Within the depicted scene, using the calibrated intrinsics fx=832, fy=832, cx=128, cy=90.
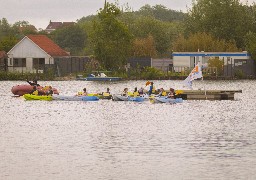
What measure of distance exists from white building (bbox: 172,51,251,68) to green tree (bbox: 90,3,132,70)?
7.73m

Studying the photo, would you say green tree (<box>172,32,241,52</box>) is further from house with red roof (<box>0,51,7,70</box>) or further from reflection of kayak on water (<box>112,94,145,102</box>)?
reflection of kayak on water (<box>112,94,145,102</box>)

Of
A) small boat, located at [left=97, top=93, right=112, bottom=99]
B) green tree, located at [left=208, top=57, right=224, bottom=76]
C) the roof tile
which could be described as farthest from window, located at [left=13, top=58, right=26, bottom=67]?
small boat, located at [left=97, top=93, right=112, bottom=99]

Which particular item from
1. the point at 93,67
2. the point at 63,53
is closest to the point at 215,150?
the point at 93,67

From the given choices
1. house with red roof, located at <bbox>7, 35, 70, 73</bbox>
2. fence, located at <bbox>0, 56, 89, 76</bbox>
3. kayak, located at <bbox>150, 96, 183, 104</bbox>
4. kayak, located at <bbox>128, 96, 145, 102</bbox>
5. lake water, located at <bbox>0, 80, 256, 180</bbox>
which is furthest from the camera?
house with red roof, located at <bbox>7, 35, 70, 73</bbox>

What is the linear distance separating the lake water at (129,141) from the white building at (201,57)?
44.6 meters

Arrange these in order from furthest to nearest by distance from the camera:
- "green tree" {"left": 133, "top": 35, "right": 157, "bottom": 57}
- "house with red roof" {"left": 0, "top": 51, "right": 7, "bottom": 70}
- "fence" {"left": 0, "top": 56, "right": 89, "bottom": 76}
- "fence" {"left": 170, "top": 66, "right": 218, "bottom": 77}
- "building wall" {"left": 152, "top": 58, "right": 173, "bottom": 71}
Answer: "green tree" {"left": 133, "top": 35, "right": 157, "bottom": 57}
"building wall" {"left": 152, "top": 58, "right": 173, "bottom": 71}
"house with red roof" {"left": 0, "top": 51, "right": 7, "bottom": 70}
"fence" {"left": 0, "top": 56, "right": 89, "bottom": 76}
"fence" {"left": 170, "top": 66, "right": 218, "bottom": 77}

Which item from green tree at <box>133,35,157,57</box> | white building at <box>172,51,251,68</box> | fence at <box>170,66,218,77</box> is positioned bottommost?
fence at <box>170,66,218,77</box>

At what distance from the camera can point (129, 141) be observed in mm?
45281

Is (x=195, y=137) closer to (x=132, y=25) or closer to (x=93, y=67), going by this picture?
(x=93, y=67)

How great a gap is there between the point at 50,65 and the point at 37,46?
4.79 metres

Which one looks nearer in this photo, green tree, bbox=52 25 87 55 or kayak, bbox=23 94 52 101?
kayak, bbox=23 94 52 101

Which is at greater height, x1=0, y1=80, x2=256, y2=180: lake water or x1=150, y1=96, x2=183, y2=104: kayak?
x1=150, y1=96, x2=183, y2=104: kayak

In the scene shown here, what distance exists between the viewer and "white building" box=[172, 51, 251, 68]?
384 feet

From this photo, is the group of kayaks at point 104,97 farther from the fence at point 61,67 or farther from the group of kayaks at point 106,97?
the fence at point 61,67
